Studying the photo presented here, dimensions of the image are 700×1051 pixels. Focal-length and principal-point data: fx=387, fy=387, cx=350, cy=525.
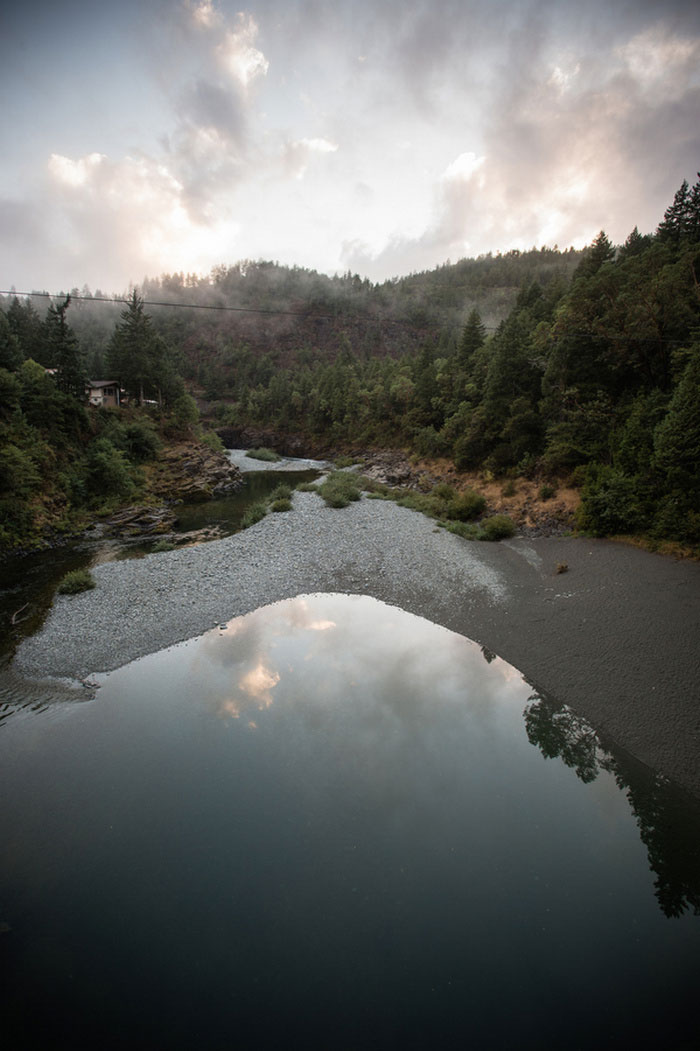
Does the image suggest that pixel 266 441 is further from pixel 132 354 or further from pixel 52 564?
pixel 52 564

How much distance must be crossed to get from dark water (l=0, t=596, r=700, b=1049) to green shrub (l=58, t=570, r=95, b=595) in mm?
6537

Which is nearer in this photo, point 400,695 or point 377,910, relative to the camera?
point 377,910

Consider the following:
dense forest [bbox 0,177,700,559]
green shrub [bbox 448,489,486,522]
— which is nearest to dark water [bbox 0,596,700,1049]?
dense forest [bbox 0,177,700,559]

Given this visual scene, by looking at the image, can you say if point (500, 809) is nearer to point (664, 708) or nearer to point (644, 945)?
point (644, 945)

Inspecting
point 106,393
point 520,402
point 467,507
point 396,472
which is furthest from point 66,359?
point 520,402

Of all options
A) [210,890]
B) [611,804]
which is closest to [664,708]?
[611,804]

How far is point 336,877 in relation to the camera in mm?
5906

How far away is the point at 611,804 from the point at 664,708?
113 inches

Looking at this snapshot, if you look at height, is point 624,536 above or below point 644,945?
above

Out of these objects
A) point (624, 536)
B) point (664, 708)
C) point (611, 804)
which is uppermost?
point (624, 536)

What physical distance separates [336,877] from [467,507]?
68.2 feet

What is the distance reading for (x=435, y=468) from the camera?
37.3 metres

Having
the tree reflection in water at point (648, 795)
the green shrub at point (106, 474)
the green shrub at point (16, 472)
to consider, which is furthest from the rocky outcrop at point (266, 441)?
the tree reflection in water at point (648, 795)

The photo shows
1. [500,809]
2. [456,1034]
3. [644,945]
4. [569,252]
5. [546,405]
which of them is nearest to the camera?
[456,1034]
